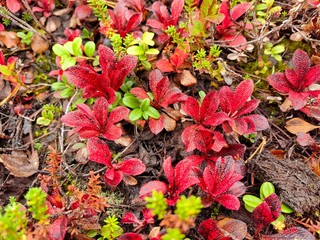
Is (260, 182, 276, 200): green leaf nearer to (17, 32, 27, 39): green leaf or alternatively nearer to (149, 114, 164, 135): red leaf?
(149, 114, 164, 135): red leaf

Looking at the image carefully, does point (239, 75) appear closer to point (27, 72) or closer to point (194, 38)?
point (194, 38)

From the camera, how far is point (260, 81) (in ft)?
8.34

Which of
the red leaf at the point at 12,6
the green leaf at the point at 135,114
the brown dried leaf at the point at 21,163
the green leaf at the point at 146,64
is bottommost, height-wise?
the brown dried leaf at the point at 21,163

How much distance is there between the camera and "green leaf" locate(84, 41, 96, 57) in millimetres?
2484

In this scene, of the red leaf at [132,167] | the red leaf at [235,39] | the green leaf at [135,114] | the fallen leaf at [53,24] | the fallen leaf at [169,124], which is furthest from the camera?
the fallen leaf at [53,24]

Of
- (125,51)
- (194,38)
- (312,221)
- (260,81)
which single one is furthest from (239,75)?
(312,221)

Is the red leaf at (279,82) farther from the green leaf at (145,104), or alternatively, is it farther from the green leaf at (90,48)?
the green leaf at (90,48)

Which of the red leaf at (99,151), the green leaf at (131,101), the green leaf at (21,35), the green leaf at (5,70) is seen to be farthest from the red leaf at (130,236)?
the green leaf at (21,35)

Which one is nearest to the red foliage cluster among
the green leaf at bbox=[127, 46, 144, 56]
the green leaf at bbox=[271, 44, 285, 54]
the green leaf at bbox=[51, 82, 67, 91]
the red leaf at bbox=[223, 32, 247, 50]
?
the green leaf at bbox=[271, 44, 285, 54]

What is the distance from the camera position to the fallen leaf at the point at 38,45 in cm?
274

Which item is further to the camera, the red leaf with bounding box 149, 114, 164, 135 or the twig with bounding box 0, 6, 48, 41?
the twig with bounding box 0, 6, 48, 41

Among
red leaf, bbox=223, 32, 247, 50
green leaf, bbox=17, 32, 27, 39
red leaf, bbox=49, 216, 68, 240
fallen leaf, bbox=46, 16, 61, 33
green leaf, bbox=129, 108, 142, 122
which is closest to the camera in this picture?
red leaf, bbox=49, 216, 68, 240

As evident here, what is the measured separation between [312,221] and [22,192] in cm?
170

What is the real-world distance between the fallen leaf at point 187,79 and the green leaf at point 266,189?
2.55 ft
